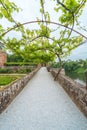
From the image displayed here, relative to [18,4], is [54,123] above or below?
below

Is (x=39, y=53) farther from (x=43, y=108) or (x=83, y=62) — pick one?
(x=83, y=62)

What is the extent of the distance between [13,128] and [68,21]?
6890 mm

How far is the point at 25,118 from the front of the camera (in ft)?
17.3

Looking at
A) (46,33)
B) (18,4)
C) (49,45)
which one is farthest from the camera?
(49,45)

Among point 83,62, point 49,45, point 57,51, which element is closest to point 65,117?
point 57,51

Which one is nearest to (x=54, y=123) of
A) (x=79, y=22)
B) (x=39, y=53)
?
(x=79, y=22)

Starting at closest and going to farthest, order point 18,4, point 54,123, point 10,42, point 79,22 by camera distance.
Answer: point 54,123
point 18,4
point 79,22
point 10,42

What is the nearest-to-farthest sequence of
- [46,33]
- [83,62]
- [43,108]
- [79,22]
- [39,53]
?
[43,108], [79,22], [46,33], [39,53], [83,62]

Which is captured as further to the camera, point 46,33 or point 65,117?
point 46,33

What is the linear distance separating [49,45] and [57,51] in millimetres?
1519

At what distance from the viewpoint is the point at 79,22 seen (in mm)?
9516

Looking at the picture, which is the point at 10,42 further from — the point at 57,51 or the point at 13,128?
the point at 13,128

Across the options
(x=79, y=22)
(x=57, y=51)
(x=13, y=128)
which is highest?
(x=79, y=22)

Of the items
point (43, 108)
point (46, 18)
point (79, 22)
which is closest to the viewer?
point (43, 108)
